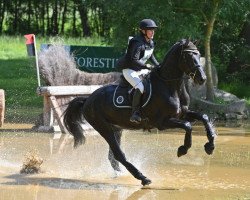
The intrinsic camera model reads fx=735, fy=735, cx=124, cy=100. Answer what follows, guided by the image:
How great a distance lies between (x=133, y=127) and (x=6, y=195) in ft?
7.97

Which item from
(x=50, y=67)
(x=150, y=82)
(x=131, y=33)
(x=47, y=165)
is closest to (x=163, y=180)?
(x=150, y=82)

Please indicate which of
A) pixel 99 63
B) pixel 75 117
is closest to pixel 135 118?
pixel 75 117

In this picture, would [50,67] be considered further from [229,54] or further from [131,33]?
[229,54]

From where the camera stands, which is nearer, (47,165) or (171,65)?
(171,65)

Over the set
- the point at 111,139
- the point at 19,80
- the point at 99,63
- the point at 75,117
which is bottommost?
the point at 19,80

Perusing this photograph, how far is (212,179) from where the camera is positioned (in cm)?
1170

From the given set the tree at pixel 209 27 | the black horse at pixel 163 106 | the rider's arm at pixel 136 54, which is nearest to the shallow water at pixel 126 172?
the black horse at pixel 163 106

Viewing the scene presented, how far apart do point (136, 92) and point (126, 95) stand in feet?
1.22

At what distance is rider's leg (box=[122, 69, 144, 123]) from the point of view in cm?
1120

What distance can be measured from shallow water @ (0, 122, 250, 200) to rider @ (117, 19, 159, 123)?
124 cm

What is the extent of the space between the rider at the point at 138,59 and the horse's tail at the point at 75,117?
1.30 m

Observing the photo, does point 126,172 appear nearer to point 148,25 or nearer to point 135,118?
point 135,118

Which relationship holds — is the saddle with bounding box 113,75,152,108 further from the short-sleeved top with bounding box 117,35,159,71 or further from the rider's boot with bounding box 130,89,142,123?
the short-sleeved top with bounding box 117,35,159,71

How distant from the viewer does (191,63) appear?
10.7 m
